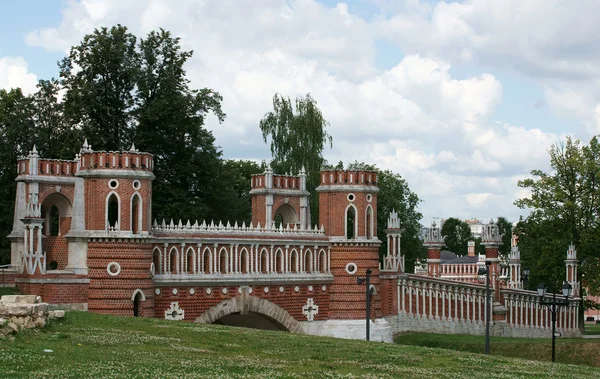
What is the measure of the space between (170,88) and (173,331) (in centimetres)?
3106

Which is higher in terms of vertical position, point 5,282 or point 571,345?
point 5,282

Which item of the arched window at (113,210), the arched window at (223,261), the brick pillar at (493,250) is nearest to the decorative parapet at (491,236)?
the brick pillar at (493,250)

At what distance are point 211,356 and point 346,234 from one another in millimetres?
25429

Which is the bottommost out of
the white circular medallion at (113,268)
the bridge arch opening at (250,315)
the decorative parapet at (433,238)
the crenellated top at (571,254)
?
the bridge arch opening at (250,315)

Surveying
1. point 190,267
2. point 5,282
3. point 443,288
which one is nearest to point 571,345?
point 443,288

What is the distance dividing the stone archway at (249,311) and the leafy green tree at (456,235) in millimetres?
108591

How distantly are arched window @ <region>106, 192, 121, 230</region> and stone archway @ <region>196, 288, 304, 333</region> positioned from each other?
542 cm

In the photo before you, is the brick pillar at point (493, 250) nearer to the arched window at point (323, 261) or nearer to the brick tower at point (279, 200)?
the brick tower at point (279, 200)

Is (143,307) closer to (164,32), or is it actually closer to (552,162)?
(164,32)

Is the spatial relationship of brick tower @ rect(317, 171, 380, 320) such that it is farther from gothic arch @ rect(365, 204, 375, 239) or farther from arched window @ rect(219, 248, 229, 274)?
arched window @ rect(219, 248, 229, 274)

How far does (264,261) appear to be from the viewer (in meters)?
46.2

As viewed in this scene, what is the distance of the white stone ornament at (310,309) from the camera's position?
4803 cm

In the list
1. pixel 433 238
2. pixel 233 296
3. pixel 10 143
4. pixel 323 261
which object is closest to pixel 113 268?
pixel 233 296

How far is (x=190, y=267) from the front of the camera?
43031 millimetres
